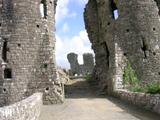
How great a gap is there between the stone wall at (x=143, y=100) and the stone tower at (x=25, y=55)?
4.18m

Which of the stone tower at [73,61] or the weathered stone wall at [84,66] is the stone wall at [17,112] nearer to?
the weathered stone wall at [84,66]

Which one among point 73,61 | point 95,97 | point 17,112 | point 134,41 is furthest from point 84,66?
point 17,112

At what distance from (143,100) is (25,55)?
28.7 ft

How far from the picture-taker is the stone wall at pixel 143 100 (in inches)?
591

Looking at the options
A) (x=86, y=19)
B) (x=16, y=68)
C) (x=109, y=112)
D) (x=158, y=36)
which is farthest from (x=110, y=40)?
(x=109, y=112)

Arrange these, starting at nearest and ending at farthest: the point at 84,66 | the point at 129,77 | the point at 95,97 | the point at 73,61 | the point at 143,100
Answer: the point at 143,100 → the point at 95,97 → the point at 129,77 → the point at 84,66 → the point at 73,61

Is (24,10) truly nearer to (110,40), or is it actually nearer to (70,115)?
(110,40)

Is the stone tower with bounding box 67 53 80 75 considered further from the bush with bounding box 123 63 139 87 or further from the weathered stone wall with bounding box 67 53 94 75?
the bush with bounding box 123 63 139 87

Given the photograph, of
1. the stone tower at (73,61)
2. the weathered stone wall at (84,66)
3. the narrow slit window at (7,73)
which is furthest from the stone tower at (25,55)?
the stone tower at (73,61)

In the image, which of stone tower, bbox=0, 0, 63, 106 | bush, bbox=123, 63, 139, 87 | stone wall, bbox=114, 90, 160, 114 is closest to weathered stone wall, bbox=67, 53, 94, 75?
bush, bbox=123, 63, 139, 87

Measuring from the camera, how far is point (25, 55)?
23.0 m

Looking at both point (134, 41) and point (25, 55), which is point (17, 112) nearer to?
point (25, 55)

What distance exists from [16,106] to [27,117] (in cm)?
99

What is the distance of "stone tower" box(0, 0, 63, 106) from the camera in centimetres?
2252
